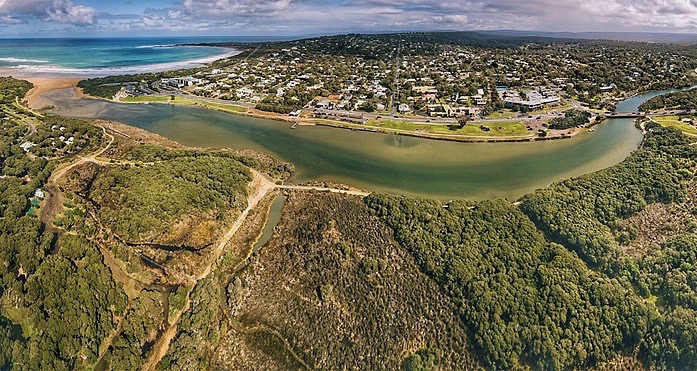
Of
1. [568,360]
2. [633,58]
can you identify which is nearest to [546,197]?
[568,360]

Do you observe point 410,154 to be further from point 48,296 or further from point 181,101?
point 181,101

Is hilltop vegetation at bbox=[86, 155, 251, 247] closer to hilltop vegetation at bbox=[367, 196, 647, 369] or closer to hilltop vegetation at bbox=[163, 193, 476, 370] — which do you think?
hilltop vegetation at bbox=[163, 193, 476, 370]

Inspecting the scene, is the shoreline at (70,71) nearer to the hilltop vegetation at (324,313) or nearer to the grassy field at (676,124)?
the hilltop vegetation at (324,313)

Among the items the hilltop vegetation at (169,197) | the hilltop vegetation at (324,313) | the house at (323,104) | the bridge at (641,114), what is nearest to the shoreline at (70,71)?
the house at (323,104)

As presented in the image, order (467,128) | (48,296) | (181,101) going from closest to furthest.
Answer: (48,296) < (467,128) < (181,101)

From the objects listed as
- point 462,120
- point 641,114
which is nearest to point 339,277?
point 462,120

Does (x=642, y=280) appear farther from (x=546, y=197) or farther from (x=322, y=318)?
(x=322, y=318)
